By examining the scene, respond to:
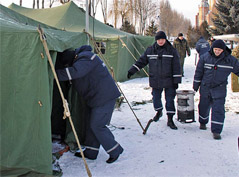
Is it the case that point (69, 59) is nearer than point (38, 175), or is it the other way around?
point (38, 175)

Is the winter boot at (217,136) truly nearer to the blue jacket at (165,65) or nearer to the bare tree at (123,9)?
the blue jacket at (165,65)

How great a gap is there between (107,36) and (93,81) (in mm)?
8049

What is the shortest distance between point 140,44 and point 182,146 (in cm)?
849

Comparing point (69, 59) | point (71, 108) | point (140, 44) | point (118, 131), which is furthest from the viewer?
point (140, 44)

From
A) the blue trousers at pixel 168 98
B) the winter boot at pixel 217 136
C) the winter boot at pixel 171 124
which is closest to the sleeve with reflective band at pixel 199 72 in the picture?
the blue trousers at pixel 168 98

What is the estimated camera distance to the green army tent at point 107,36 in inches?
448

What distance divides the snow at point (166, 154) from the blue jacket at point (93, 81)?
899 millimetres

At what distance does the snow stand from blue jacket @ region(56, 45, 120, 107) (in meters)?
0.90

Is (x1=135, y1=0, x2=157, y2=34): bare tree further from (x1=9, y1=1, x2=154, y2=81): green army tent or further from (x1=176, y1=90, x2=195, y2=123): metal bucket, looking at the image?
(x1=176, y1=90, x2=195, y2=123): metal bucket

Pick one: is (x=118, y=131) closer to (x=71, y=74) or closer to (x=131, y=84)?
(x=71, y=74)

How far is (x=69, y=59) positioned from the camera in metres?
3.82

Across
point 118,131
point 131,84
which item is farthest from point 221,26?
point 118,131

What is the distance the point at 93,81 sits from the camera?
3.80 metres

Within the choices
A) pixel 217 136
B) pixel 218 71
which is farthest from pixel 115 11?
pixel 217 136
